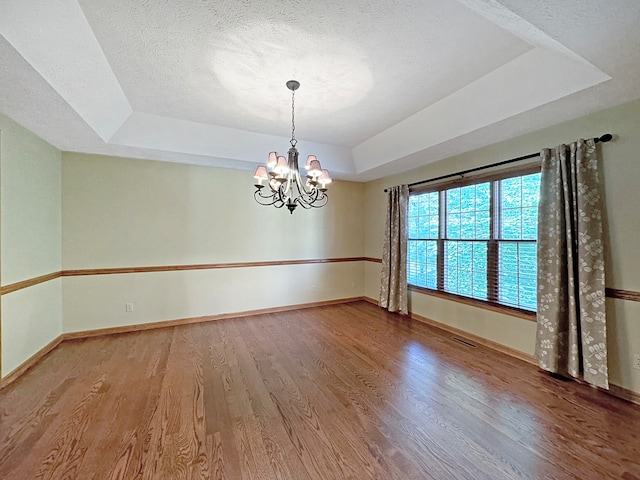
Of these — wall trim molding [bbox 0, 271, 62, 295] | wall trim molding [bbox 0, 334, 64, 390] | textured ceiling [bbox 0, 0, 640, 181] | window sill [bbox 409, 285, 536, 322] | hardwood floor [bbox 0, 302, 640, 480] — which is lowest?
hardwood floor [bbox 0, 302, 640, 480]

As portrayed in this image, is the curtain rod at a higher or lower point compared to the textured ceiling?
lower

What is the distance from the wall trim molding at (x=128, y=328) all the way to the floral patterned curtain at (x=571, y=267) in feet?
10.5

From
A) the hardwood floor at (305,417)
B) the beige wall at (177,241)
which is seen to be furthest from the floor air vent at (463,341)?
the beige wall at (177,241)

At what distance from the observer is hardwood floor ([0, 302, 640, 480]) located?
1529 mm

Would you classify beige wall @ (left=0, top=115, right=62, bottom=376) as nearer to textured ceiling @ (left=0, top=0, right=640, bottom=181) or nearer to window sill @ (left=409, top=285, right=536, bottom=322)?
textured ceiling @ (left=0, top=0, right=640, bottom=181)

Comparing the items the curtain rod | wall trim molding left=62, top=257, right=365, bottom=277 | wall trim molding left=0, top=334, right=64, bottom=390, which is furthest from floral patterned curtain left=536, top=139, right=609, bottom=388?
wall trim molding left=0, top=334, right=64, bottom=390

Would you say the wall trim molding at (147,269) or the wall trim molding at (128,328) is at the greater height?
the wall trim molding at (147,269)

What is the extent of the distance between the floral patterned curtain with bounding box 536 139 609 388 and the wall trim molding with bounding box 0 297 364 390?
3.20 m

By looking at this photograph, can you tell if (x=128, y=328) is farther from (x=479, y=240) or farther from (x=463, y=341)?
(x=479, y=240)

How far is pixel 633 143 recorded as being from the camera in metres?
2.16

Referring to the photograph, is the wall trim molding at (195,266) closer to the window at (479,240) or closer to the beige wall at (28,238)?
the beige wall at (28,238)

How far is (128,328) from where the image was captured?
12.0 ft

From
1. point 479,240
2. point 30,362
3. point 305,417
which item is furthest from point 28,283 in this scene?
point 479,240

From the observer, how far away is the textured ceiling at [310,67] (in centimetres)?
158
